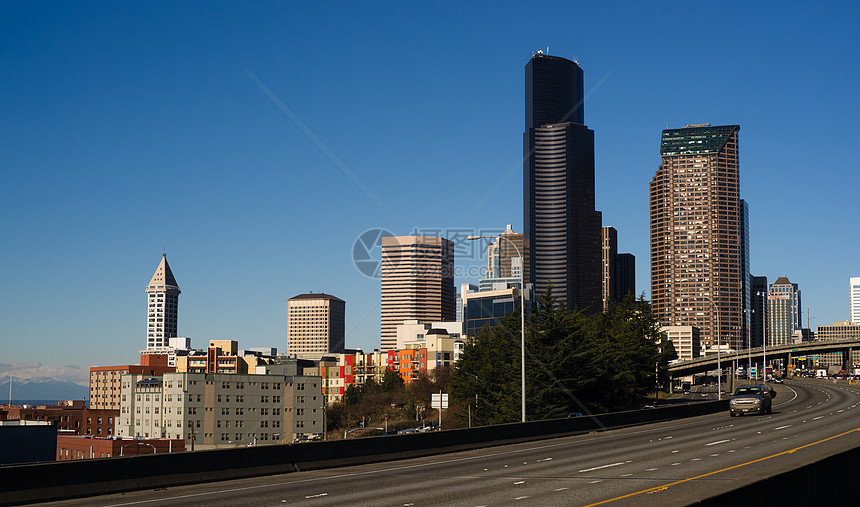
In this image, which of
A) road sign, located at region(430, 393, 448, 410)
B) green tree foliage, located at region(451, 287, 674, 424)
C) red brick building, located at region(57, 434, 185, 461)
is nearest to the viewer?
road sign, located at region(430, 393, 448, 410)

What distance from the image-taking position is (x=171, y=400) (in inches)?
6752

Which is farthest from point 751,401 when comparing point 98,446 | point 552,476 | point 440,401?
point 98,446

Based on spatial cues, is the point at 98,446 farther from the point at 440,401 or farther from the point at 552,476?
the point at 552,476

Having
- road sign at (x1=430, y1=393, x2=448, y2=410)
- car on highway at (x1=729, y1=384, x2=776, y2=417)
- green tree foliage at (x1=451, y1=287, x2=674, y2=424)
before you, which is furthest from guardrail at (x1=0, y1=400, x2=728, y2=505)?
green tree foliage at (x1=451, y1=287, x2=674, y2=424)

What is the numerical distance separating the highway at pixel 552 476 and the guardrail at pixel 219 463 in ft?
1.45

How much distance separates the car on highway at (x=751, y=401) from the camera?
186 ft

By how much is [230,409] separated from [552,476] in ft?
500

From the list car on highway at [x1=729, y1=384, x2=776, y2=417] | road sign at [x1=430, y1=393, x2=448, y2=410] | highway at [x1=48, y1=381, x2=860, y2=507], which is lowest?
car on highway at [x1=729, y1=384, x2=776, y2=417]

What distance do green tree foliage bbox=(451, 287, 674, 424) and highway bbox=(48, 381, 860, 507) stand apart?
94.8 feet

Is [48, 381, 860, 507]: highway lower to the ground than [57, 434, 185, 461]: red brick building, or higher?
higher

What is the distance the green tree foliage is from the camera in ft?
227

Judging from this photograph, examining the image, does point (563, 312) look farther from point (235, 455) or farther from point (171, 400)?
point (171, 400)

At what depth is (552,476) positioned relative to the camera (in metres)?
24.7

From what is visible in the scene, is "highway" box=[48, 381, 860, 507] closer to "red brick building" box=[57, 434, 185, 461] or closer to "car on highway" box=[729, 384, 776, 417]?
"car on highway" box=[729, 384, 776, 417]
